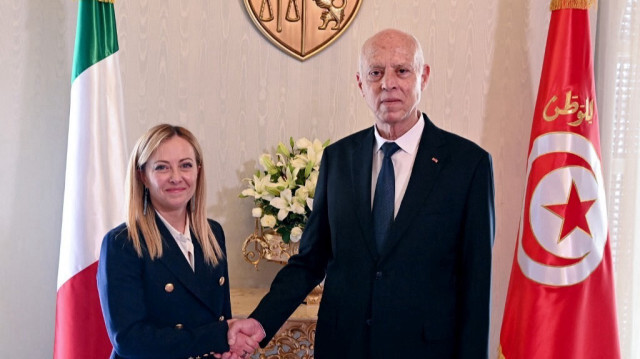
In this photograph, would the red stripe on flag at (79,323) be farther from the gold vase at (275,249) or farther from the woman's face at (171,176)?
the woman's face at (171,176)

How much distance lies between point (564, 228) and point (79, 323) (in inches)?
86.8

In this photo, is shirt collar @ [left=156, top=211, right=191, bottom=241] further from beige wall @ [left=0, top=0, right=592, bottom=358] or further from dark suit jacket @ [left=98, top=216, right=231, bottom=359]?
beige wall @ [left=0, top=0, right=592, bottom=358]

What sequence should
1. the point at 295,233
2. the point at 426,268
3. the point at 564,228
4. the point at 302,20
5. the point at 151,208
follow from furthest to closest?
the point at 302,20, the point at 295,233, the point at 564,228, the point at 151,208, the point at 426,268

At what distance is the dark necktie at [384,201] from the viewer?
2.07 metres

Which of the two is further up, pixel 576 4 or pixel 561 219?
pixel 576 4

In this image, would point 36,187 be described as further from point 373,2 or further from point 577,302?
point 577,302

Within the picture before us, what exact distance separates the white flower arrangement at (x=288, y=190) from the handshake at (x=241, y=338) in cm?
89

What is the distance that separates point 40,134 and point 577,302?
2.69 metres

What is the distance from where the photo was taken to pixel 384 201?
210cm

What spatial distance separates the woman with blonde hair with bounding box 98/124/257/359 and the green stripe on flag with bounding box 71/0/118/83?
1.20 meters

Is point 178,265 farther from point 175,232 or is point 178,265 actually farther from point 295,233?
point 295,233

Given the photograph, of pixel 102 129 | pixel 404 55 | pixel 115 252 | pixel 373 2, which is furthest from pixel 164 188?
pixel 373 2

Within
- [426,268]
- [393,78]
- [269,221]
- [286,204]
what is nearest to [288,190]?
[286,204]

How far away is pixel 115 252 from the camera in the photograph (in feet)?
6.57
